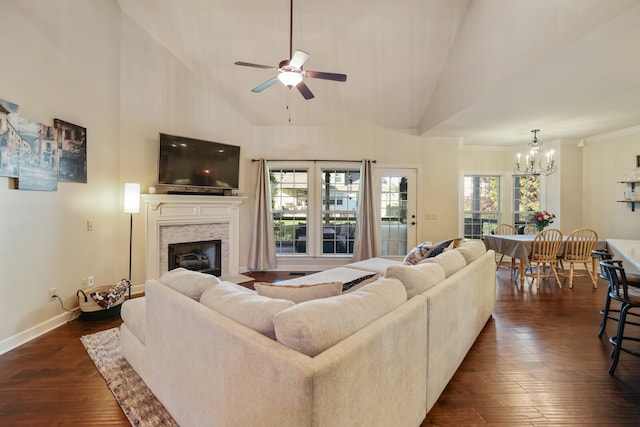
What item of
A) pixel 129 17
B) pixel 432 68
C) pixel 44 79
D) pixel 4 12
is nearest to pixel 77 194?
pixel 44 79

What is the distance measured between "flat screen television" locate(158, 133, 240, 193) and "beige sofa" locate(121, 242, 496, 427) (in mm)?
2441

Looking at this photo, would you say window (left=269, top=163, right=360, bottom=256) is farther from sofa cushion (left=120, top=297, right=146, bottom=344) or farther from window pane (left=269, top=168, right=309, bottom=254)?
sofa cushion (left=120, top=297, right=146, bottom=344)

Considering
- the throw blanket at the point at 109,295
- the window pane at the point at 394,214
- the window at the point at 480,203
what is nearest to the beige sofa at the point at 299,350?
the throw blanket at the point at 109,295

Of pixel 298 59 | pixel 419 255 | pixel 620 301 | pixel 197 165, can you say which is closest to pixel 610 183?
pixel 620 301

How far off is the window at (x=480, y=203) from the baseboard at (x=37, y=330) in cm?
674

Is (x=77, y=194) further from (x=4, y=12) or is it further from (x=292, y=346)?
(x=292, y=346)

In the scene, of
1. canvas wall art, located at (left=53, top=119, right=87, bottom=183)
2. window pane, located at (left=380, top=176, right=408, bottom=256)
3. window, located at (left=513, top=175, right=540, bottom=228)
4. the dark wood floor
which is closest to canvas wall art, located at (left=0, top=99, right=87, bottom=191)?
canvas wall art, located at (left=53, top=119, right=87, bottom=183)

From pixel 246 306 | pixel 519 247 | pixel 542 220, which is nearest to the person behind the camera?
pixel 246 306

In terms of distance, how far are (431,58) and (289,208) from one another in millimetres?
3329

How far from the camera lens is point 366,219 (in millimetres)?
5234

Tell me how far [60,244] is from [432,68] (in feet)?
16.7

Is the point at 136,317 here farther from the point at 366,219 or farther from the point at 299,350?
the point at 366,219

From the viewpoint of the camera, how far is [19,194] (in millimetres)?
2461

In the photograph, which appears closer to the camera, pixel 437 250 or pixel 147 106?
pixel 437 250
